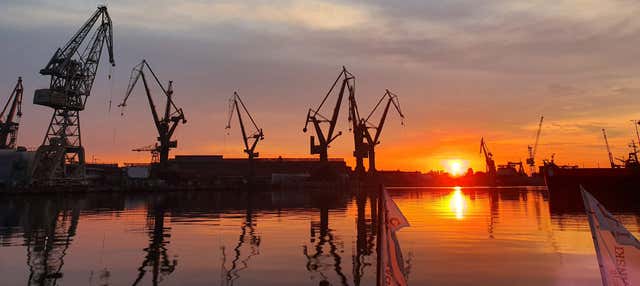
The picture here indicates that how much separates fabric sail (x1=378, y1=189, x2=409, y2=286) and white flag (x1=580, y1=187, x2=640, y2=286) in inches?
164

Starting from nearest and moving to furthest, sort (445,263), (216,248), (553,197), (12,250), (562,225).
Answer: (445,263), (12,250), (216,248), (562,225), (553,197)

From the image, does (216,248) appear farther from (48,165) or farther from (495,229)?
(48,165)

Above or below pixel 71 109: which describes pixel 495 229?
below

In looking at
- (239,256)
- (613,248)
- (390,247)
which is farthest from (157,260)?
(613,248)

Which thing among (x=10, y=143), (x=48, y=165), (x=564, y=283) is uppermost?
(x=10, y=143)

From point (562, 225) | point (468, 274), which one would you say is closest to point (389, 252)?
point (468, 274)

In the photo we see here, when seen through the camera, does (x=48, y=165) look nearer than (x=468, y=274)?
No

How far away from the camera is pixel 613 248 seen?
9852mm

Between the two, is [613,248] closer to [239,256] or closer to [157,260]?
[239,256]

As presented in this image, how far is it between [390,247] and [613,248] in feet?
15.7

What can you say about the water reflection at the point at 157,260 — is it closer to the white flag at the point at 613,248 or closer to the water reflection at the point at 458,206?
the white flag at the point at 613,248

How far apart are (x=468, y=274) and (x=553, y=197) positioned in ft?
269

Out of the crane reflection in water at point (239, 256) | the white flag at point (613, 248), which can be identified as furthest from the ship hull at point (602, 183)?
the white flag at point (613, 248)

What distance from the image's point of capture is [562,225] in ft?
138
